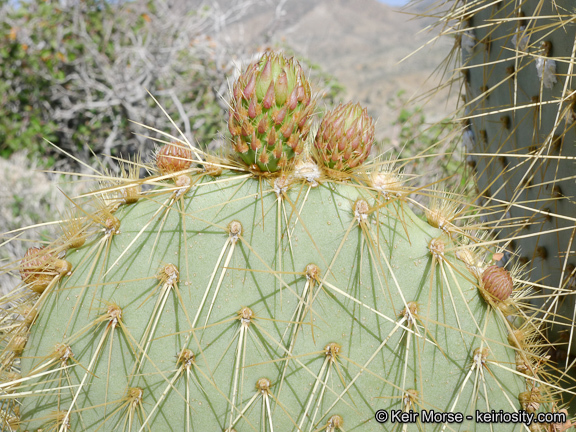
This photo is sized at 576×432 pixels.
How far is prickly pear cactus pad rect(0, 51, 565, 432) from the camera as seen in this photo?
1.11 meters

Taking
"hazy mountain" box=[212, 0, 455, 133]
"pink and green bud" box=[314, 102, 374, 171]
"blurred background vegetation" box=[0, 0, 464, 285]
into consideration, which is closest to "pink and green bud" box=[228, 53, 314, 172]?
"pink and green bud" box=[314, 102, 374, 171]

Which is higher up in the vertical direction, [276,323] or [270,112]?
[270,112]

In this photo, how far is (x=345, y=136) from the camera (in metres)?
1.11

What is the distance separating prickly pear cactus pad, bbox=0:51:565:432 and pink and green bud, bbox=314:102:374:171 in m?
0.05

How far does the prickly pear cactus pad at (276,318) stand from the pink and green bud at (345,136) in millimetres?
49

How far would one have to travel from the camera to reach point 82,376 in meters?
1.17

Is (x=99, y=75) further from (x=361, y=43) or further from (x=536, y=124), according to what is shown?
(x=361, y=43)

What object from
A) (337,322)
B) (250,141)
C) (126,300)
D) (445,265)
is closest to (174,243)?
(126,300)

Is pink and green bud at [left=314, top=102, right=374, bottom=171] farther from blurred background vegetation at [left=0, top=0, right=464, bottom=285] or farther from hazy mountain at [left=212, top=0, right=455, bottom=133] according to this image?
blurred background vegetation at [left=0, top=0, right=464, bottom=285]

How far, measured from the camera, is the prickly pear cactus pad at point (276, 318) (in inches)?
43.8

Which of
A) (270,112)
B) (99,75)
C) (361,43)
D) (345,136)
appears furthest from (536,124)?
(361,43)

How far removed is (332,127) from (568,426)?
969 millimetres

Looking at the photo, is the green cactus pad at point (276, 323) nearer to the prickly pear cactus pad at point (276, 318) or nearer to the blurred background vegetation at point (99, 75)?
the prickly pear cactus pad at point (276, 318)

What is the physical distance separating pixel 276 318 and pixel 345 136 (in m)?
0.45
